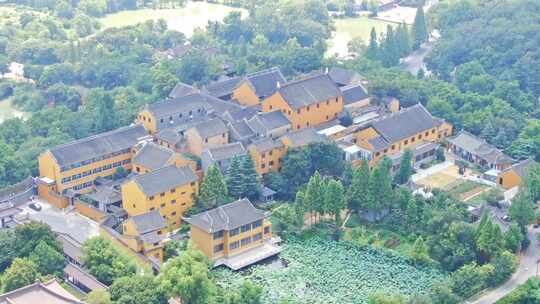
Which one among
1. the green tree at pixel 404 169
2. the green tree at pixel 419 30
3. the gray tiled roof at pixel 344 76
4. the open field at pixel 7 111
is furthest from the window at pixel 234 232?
the green tree at pixel 419 30

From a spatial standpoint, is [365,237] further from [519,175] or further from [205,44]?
[205,44]

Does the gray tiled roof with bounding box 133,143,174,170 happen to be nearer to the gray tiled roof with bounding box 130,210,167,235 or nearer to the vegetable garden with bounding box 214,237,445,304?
the gray tiled roof with bounding box 130,210,167,235

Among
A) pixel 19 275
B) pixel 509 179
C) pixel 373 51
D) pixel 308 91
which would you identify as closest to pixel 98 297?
pixel 19 275

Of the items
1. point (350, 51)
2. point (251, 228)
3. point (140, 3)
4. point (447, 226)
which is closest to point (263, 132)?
point (251, 228)

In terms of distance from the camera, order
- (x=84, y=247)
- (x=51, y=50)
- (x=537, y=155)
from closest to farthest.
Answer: (x=84, y=247) < (x=537, y=155) < (x=51, y=50)

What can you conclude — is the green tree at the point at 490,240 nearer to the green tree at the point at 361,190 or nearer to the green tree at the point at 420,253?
the green tree at the point at 420,253

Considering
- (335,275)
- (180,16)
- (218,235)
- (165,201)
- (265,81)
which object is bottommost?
(180,16)

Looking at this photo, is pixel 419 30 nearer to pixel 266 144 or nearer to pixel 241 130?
pixel 241 130
